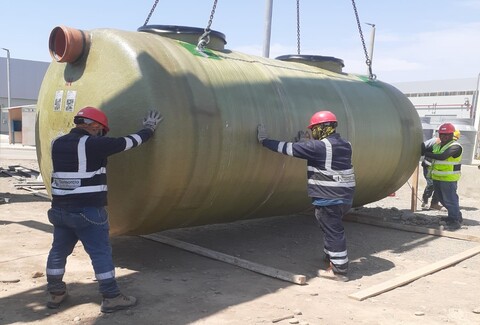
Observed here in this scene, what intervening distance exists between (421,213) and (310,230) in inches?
127

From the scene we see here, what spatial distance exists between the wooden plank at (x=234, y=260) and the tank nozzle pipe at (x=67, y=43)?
7.64 ft

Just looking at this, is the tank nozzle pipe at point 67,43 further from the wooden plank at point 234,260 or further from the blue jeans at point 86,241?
the wooden plank at point 234,260

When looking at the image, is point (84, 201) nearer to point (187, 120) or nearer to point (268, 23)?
point (187, 120)

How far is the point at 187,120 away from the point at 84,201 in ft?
3.76

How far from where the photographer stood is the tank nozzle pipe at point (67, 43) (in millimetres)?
4570

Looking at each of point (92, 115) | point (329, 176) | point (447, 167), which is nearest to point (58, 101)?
point (92, 115)

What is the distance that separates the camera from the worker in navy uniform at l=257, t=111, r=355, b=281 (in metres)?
5.05

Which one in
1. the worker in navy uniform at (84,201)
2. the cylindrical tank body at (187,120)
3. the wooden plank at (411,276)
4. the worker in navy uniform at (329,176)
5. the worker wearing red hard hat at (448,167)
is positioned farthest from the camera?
the worker wearing red hard hat at (448,167)

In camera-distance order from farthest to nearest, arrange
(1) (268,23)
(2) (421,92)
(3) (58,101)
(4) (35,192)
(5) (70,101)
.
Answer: (2) (421,92) → (4) (35,192) → (1) (268,23) → (3) (58,101) → (5) (70,101)

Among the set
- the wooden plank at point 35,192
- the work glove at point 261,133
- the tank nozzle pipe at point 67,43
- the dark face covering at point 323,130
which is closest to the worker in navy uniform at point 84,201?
the tank nozzle pipe at point 67,43

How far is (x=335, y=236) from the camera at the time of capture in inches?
203

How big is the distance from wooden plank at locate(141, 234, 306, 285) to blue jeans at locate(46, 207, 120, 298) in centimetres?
162

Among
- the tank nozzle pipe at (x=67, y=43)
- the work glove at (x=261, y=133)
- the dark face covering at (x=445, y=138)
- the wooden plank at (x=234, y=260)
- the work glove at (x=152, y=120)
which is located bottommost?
the wooden plank at (x=234, y=260)

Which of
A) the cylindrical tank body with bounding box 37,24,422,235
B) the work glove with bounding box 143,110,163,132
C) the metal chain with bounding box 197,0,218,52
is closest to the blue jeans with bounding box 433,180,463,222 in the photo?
the cylindrical tank body with bounding box 37,24,422,235
